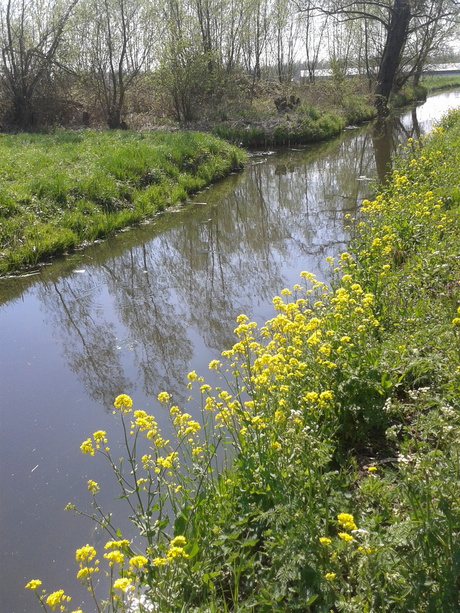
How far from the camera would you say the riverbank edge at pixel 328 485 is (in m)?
1.98

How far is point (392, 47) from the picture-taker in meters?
23.3

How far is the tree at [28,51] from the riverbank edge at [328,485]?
61.5 ft

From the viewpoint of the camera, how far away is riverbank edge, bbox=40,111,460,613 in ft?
6.49

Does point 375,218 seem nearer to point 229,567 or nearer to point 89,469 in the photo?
point 89,469

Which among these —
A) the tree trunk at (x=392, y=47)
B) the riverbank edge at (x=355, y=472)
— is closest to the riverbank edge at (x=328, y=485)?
the riverbank edge at (x=355, y=472)

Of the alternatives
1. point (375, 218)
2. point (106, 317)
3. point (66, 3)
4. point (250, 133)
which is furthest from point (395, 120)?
point (106, 317)

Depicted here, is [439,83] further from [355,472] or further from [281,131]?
[355,472]

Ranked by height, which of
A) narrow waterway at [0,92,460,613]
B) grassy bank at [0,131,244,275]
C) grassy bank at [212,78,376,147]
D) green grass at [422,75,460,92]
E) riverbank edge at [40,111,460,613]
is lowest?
narrow waterway at [0,92,460,613]

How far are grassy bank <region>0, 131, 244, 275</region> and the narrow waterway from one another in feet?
1.39

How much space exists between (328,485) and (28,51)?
20640 mm

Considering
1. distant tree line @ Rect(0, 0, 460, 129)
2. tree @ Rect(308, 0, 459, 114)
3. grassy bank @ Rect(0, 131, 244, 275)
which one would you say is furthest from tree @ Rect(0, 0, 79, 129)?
tree @ Rect(308, 0, 459, 114)

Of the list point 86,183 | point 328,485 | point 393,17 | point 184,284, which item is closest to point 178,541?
point 328,485

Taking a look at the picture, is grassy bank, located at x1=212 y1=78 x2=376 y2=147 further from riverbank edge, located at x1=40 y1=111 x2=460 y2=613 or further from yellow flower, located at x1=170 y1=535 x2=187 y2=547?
yellow flower, located at x1=170 y1=535 x2=187 y2=547

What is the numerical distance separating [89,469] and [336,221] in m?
7.11
